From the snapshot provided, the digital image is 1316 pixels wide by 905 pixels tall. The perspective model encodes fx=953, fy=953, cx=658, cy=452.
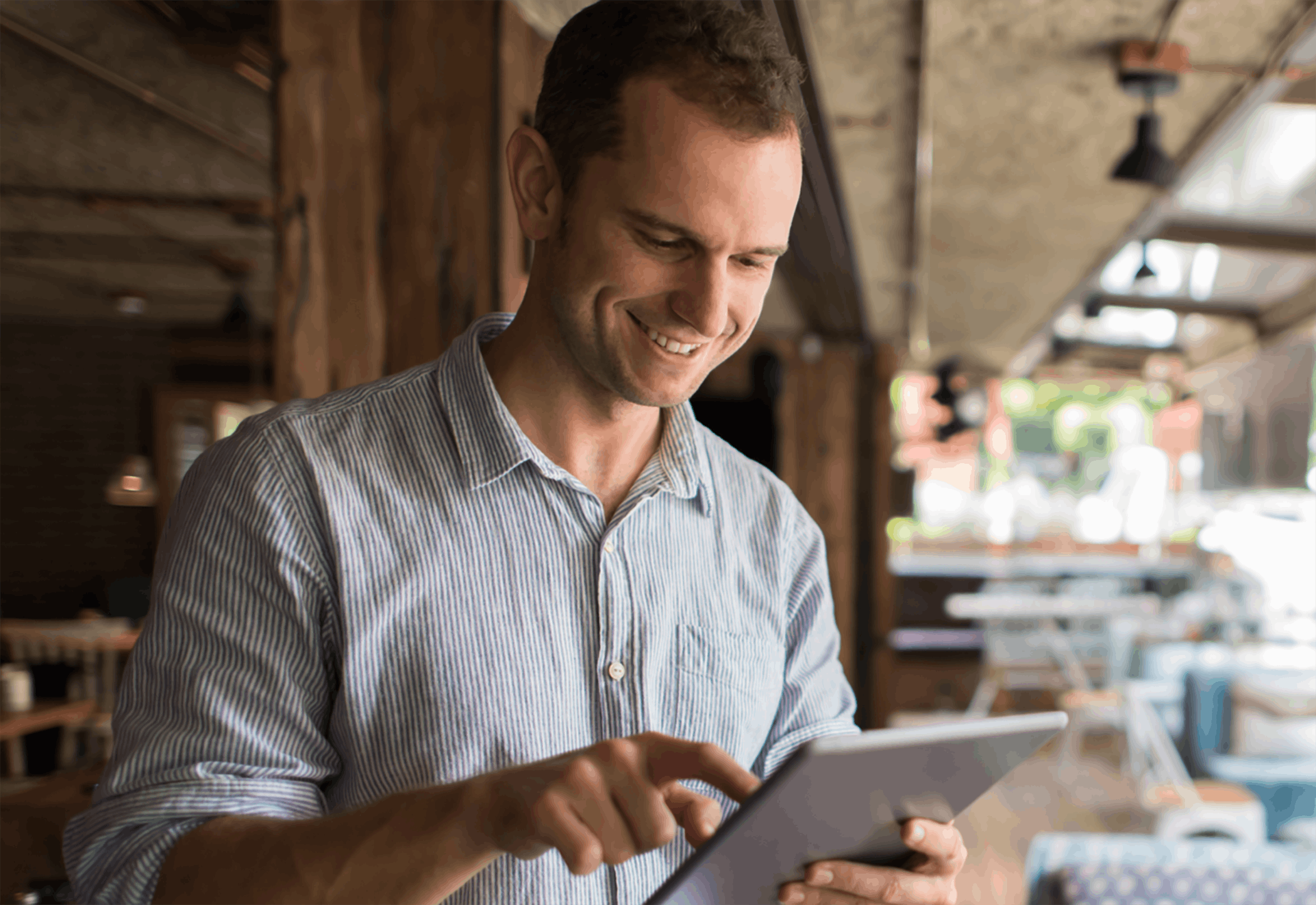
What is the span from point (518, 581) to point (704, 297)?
15.0 inches

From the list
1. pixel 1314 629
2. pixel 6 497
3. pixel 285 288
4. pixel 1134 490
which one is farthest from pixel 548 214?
pixel 1134 490

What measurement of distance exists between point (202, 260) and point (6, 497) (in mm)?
2899

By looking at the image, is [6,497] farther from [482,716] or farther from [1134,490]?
[1134,490]

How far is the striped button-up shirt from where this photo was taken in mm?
914

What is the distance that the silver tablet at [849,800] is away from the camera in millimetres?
654

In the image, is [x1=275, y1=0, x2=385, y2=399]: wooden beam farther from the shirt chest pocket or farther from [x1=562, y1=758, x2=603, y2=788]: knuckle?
[x1=562, y1=758, x2=603, y2=788]: knuckle

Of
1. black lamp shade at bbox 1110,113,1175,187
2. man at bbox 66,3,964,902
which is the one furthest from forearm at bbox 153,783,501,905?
black lamp shade at bbox 1110,113,1175,187

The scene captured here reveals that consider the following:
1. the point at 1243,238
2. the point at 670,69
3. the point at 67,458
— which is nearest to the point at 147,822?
the point at 670,69

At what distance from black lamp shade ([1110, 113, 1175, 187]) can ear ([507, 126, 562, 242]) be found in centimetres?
256

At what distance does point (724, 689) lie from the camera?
1.15 meters

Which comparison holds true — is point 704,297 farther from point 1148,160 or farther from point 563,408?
point 1148,160

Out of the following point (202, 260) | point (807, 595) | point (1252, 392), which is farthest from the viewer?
point (1252, 392)

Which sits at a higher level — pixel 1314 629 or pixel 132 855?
pixel 132 855

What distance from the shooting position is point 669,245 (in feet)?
3.24
